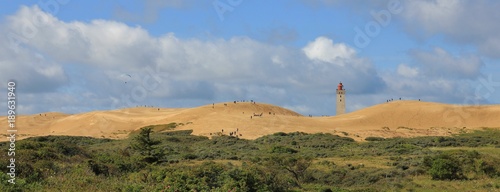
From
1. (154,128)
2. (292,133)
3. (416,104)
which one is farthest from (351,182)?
(416,104)

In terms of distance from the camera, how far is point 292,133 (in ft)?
209

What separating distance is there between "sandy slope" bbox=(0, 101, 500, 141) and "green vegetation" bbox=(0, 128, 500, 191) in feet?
23.5

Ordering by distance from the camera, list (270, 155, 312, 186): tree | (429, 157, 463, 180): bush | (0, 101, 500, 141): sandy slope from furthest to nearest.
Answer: (0, 101, 500, 141): sandy slope, (270, 155, 312, 186): tree, (429, 157, 463, 180): bush

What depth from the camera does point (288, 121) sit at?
74750 millimetres

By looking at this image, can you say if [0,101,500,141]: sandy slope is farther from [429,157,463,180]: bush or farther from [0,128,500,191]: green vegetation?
[429,157,463,180]: bush

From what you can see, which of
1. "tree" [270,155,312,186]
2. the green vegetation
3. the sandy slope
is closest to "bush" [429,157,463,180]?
the green vegetation

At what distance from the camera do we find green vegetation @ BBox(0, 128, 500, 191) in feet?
60.4

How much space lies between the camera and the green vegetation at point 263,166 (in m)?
18.4

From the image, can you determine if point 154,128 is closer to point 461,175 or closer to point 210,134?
point 210,134

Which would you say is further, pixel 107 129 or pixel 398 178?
pixel 107 129

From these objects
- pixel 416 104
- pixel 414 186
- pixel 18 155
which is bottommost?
pixel 414 186

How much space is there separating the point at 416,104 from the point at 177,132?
1413 inches

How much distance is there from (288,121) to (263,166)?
43995 millimetres

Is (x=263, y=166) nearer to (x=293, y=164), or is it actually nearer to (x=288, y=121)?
(x=293, y=164)
